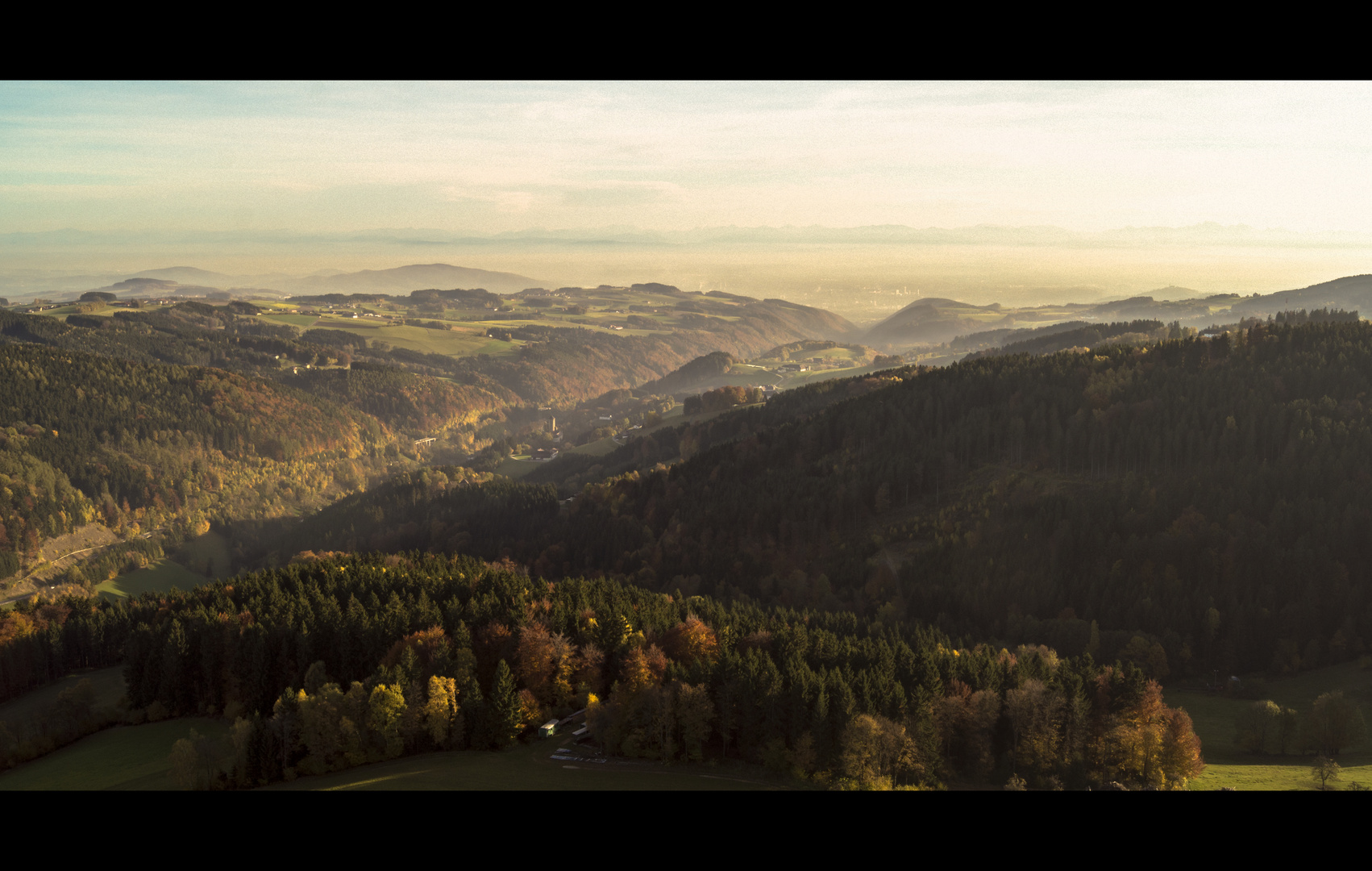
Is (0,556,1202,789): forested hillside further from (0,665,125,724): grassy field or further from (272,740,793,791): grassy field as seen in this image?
(0,665,125,724): grassy field

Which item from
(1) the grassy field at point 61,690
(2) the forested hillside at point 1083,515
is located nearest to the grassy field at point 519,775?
(1) the grassy field at point 61,690

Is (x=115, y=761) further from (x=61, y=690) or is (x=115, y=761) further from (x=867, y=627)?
(x=867, y=627)

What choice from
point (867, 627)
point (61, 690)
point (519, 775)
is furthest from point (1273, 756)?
point (61, 690)

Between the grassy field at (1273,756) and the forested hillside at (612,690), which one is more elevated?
the forested hillside at (612,690)

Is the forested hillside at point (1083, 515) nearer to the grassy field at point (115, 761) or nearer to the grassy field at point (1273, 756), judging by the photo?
the grassy field at point (1273, 756)

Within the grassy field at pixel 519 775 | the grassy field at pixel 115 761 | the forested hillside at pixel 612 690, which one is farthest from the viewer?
the grassy field at pixel 115 761
